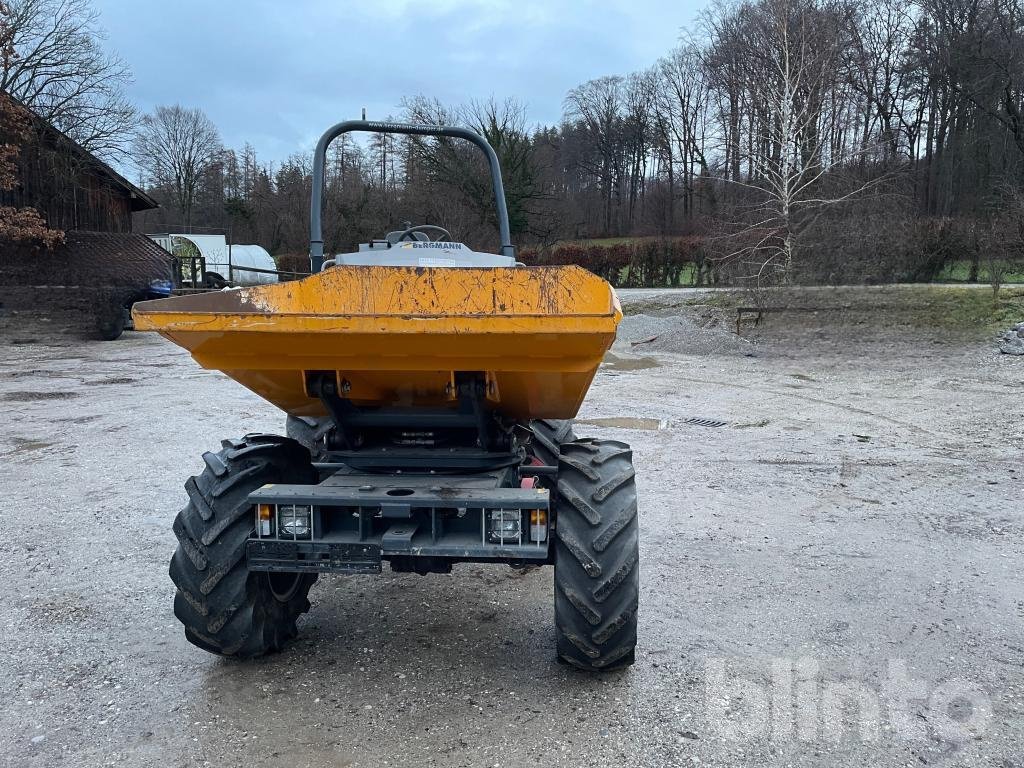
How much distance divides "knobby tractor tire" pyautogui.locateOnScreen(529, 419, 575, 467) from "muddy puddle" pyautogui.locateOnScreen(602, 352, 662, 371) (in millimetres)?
9108

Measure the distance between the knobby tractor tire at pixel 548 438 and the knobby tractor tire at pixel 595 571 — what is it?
763 millimetres

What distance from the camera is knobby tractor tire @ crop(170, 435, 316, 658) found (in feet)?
10.6

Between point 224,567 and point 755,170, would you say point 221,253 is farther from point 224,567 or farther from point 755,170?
point 224,567

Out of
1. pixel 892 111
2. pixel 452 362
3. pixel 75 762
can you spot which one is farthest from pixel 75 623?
pixel 892 111

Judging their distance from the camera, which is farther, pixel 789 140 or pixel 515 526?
pixel 789 140

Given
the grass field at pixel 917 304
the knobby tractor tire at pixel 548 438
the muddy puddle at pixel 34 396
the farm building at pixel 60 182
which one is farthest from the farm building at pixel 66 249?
the knobby tractor tire at pixel 548 438

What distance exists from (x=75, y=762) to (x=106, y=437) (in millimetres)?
6062

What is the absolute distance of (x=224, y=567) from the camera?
3225 mm

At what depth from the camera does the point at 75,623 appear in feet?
12.9

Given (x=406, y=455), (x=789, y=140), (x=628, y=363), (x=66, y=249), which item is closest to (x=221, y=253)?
(x=66, y=249)

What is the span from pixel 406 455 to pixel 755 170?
22.8m

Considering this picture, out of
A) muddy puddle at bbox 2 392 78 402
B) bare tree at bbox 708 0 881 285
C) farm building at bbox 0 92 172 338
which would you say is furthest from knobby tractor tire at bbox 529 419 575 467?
farm building at bbox 0 92 172 338

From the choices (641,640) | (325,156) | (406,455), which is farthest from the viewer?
(325,156)

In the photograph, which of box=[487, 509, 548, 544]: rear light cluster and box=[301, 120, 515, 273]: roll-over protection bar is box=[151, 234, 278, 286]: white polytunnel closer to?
box=[301, 120, 515, 273]: roll-over protection bar
